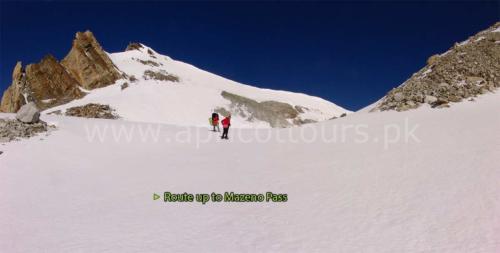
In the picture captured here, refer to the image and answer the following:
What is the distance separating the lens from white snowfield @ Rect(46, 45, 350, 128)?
178ft

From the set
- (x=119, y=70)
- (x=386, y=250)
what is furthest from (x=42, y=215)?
(x=119, y=70)

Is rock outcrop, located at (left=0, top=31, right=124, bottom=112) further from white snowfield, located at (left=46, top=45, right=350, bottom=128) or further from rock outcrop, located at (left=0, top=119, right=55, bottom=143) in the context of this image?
rock outcrop, located at (left=0, top=119, right=55, bottom=143)

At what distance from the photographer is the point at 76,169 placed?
14.1 meters

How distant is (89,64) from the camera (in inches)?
2574

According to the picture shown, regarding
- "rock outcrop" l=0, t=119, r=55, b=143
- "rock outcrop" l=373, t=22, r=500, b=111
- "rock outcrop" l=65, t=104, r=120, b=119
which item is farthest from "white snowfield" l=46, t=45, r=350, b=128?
"rock outcrop" l=373, t=22, r=500, b=111

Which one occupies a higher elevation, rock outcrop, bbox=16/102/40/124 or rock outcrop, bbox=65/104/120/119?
rock outcrop, bbox=65/104/120/119

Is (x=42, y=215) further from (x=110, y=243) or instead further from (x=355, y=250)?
(x=355, y=250)

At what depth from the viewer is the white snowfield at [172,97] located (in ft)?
178

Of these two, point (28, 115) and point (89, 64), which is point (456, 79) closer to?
point (28, 115)

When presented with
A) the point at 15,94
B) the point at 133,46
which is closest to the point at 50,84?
the point at 15,94

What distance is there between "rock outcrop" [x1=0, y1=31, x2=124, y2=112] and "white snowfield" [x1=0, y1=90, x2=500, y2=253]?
149 ft

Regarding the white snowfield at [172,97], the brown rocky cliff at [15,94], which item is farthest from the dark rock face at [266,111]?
the brown rocky cliff at [15,94]

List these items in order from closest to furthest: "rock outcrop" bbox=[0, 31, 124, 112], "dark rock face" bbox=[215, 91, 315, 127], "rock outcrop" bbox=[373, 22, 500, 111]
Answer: "rock outcrop" bbox=[373, 22, 500, 111] → "rock outcrop" bbox=[0, 31, 124, 112] → "dark rock face" bbox=[215, 91, 315, 127]

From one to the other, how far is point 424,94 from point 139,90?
48.7 meters
